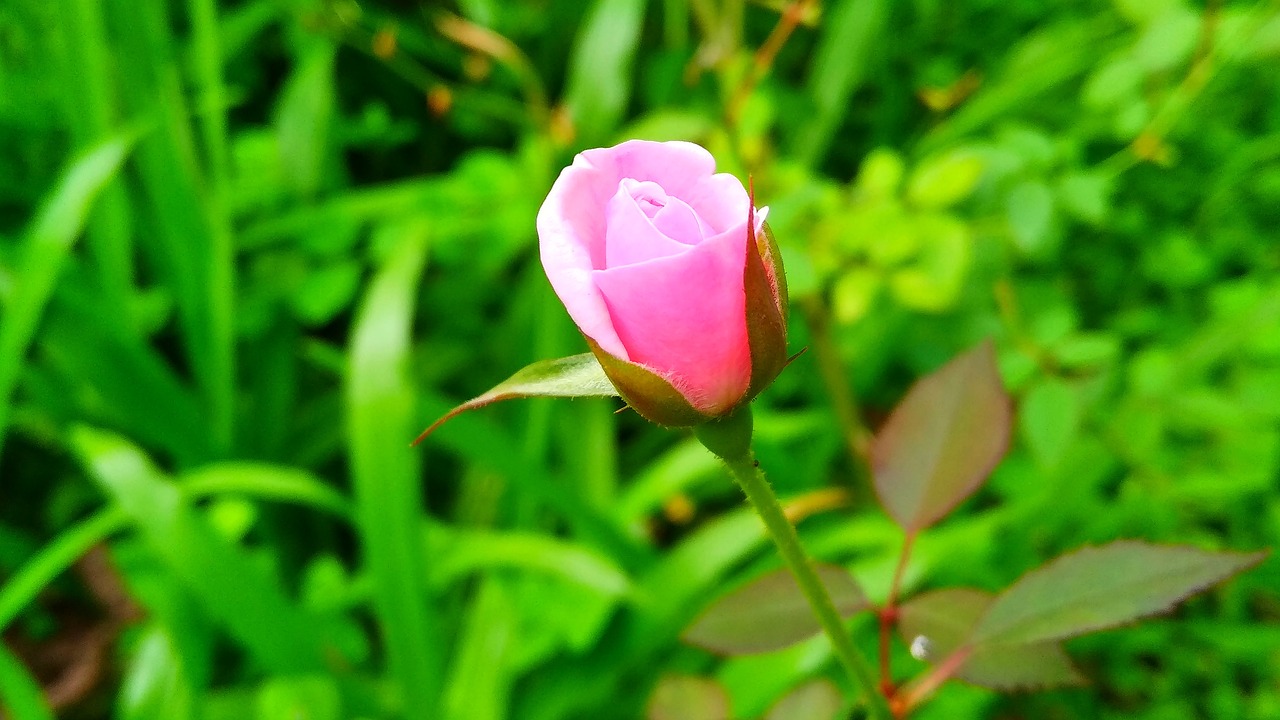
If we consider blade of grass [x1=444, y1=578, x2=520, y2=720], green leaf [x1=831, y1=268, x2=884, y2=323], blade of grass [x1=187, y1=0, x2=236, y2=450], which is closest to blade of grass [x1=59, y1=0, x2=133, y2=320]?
blade of grass [x1=187, y1=0, x2=236, y2=450]

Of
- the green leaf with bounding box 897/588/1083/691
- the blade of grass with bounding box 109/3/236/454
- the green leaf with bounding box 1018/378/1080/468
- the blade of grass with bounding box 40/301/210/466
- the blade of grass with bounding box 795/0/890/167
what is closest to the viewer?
the green leaf with bounding box 897/588/1083/691

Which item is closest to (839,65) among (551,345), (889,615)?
(551,345)

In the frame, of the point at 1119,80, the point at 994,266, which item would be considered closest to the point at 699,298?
the point at 1119,80

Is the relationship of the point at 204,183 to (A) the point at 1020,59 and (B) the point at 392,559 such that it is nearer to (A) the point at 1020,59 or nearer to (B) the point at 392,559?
(B) the point at 392,559

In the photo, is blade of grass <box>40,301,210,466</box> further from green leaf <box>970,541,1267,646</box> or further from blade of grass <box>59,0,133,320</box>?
green leaf <box>970,541,1267,646</box>

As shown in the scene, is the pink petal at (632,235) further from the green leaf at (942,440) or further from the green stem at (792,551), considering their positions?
the green leaf at (942,440)

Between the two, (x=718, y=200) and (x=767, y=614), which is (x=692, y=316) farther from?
(x=767, y=614)

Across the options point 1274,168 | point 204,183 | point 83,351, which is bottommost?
point 1274,168

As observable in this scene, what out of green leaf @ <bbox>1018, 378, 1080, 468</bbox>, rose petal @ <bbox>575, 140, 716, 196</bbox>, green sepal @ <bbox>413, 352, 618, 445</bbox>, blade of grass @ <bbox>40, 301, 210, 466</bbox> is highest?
blade of grass @ <bbox>40, 301, 210, 466</bbox>
